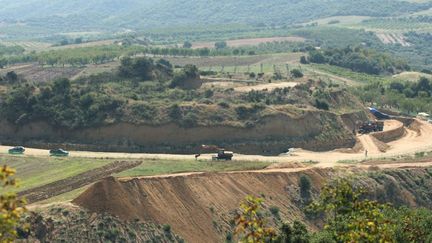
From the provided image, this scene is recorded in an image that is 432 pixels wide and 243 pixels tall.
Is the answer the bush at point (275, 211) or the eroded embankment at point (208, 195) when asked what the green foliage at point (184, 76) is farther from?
the bush at point (275, 211)

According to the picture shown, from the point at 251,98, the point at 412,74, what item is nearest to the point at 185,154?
the point at 251,98

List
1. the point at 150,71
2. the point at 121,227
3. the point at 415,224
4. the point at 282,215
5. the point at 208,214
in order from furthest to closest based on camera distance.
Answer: the point at 150,71 → the point at 282,215 → the point at 208,214 → the point at 121,227 → the point at 415,224

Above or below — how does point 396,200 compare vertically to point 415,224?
below

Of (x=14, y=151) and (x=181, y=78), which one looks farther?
(x=181, y=78)

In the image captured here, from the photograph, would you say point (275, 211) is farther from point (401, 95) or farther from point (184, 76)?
point (401, 95)

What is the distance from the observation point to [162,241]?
62.2m

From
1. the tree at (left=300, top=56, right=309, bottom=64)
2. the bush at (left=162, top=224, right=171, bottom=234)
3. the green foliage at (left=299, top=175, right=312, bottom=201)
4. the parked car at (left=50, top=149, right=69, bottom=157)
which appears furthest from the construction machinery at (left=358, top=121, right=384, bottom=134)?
the tree at (left=300, top=56, right=309, bottom=64)

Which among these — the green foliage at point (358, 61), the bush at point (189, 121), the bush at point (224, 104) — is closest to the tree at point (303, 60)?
the green foliage at point (358, 61)

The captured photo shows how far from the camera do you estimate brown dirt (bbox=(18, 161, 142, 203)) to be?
67.7m

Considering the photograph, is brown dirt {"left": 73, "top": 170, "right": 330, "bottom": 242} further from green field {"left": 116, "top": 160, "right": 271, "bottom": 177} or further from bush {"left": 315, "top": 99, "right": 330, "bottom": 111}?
bush {"left": 315, "top": 99, "right": 330, "bottom": 111}

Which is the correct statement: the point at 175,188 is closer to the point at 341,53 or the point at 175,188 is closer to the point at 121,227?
the point at 121,227

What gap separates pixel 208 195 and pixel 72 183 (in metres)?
12.9

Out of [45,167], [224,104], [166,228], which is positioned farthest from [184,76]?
[166,228]

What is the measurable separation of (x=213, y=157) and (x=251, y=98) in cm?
2136
